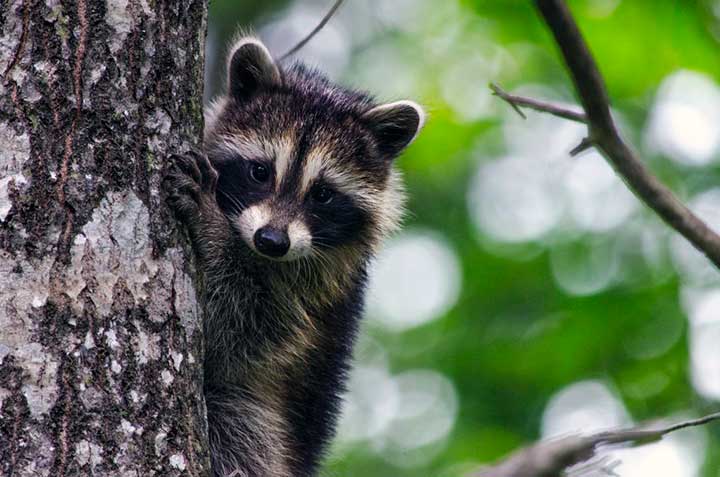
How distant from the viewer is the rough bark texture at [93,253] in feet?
8.02

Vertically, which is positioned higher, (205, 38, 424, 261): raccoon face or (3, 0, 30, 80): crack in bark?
(3, 0, 30, 80): crack in bark

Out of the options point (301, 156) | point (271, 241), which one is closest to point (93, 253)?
point (271, 241)

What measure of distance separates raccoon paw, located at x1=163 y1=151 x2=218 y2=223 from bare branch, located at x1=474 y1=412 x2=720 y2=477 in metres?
1.47

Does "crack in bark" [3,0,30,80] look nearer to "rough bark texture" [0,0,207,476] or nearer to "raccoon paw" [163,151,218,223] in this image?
"rough bark texture" [0,0,207,476]

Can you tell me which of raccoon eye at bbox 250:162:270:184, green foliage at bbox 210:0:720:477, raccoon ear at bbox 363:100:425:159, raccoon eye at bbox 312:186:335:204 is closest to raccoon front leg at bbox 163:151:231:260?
raccoon eye at bbox 250:162:270:184

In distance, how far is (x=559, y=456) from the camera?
169 cm

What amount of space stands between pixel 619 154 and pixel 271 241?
73.9 inches

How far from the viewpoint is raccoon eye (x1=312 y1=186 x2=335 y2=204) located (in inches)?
168

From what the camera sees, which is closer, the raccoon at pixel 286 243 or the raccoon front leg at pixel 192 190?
the raccoon front leg at pixel 192 190

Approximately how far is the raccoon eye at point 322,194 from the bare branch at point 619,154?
88.2 inches

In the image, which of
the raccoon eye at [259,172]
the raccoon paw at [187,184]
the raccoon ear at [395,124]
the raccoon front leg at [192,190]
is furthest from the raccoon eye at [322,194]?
the raccoon paw at [187,184]

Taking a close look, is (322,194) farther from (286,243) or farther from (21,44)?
(21,44)

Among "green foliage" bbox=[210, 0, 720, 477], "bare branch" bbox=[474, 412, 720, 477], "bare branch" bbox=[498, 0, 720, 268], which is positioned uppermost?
"bare branch" bbox=[498, 0, 720, 268]

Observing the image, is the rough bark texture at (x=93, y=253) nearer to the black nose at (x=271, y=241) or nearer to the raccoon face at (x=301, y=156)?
the black nose at (x=271, y=241)
